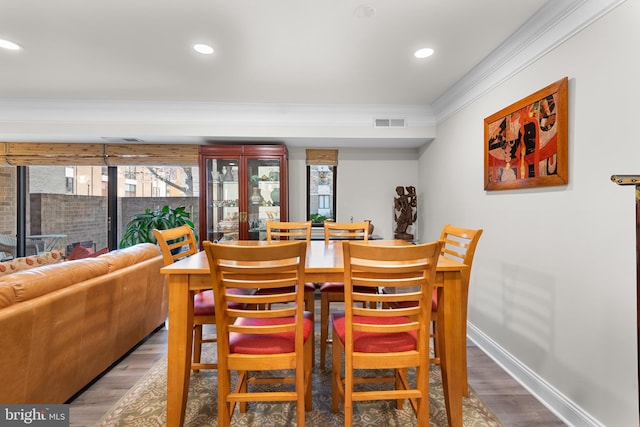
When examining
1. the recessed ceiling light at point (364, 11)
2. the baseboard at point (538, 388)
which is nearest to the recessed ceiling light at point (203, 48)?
the recessed ceiling light at point (364, 11)

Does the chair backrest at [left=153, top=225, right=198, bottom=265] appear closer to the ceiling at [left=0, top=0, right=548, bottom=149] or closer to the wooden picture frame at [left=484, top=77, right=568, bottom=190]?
the ceiling at [left=0, top=0, right=548, bottom=149]

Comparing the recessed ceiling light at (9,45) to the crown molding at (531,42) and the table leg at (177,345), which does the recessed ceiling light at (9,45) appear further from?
the crown molding at (531,42)

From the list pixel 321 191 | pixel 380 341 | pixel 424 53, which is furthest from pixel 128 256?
pixel 424 53

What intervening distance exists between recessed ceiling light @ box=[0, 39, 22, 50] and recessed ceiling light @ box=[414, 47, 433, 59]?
9.60 ft

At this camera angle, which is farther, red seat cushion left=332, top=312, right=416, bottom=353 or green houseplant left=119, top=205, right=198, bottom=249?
green houseplant left=119, top=205, right=198, bottom=249

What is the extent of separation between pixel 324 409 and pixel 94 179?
444 centimetres

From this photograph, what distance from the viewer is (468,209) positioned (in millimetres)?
2654

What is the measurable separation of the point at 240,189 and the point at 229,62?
160cm

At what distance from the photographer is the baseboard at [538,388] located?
152 centimetres

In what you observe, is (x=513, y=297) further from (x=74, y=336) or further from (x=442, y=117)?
(x=74, y=336)

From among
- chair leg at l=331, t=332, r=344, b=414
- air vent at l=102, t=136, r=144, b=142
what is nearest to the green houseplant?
air vent at l=102, t=136, r=144, b=142

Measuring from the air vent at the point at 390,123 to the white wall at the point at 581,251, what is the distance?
121 centimetres

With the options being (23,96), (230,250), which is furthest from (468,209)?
(23,96)

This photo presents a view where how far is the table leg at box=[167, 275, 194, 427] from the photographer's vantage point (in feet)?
4.59
